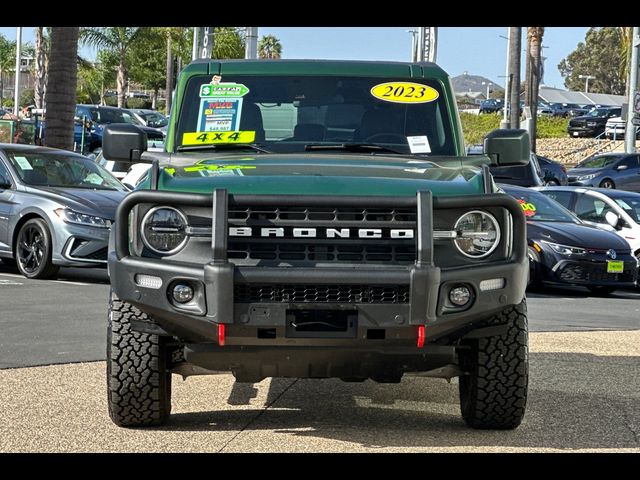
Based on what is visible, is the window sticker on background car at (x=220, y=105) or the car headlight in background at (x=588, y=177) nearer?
the window sticker on background car at (x=220, y=105)

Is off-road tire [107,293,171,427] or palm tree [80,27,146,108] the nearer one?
off-road tire [107,293,171,427]

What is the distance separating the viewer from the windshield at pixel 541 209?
17.5m

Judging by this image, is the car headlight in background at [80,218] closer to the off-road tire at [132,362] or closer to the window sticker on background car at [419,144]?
the window sticker on background car at [419,144]

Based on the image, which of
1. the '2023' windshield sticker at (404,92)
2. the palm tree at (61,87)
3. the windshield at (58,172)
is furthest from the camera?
the palm tree at (61,87)

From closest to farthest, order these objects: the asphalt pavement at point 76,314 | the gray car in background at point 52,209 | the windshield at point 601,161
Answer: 1. the asphalt pavement at point 76,314
2. the gray car in background at point 52,209
3. the windshield at point 601,161

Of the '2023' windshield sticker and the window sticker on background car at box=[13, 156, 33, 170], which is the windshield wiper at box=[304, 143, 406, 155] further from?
the window sticker on background car at box=[13, 156, 33, 170]

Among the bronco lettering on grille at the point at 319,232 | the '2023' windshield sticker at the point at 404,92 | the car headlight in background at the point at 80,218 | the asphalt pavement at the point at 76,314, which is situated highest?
the '2023' windshield sticker at the point at 404,92

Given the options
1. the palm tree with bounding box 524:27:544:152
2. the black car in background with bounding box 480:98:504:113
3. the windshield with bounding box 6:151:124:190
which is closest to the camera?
the windshield with bounding box 6:151:124:190

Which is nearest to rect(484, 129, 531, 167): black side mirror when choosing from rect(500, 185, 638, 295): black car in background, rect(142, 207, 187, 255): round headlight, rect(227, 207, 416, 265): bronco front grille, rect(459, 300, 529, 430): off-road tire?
rect(459, 300, 529, 430): off-road tire

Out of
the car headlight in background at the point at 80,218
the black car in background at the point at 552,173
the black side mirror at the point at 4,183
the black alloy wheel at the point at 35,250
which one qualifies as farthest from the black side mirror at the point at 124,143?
the black car in background at the point at 552,173

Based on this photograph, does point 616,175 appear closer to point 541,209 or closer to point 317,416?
point 541,209

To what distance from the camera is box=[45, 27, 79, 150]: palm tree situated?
22016 millimetres

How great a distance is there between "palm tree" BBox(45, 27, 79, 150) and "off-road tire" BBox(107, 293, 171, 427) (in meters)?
16.2
